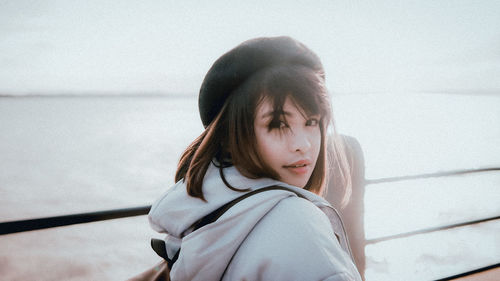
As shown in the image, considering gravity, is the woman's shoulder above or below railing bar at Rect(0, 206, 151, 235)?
above

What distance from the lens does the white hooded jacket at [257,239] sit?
1.76 feet

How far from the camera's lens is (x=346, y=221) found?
4.45 ft

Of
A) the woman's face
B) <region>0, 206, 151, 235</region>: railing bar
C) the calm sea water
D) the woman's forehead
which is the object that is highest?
the woman's forehead

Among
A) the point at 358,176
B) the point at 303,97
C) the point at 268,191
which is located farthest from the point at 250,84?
the point at 358,176

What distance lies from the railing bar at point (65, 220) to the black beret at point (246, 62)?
1.89ft

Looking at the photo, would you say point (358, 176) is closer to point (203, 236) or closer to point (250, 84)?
point (250, 84)

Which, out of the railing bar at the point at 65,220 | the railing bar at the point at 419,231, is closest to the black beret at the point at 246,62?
the railing bar at the point at 65,220

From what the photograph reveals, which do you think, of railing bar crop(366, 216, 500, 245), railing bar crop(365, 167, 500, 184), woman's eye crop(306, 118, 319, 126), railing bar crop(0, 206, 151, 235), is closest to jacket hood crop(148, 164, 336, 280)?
woman's eye crop(306, 118, 319, 126)

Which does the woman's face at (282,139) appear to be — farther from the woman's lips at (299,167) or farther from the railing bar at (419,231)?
the railing bar at (419,231)

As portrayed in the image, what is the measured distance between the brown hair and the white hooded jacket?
0.07m

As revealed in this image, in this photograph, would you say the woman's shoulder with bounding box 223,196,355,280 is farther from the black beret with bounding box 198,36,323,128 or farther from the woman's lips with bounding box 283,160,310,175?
the black beret with bounding box 198,36,323,128

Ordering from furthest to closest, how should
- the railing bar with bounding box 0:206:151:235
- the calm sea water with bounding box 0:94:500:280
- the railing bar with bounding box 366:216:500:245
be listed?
the calm sea water with bounding box 0:94:500:280 → the railing bar with bounding box 366:216:500:245 → the railing bar with bounding box 0:206:151:235

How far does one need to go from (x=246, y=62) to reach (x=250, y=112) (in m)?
0.14

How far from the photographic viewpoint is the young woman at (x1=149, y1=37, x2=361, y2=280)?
1.82ft
